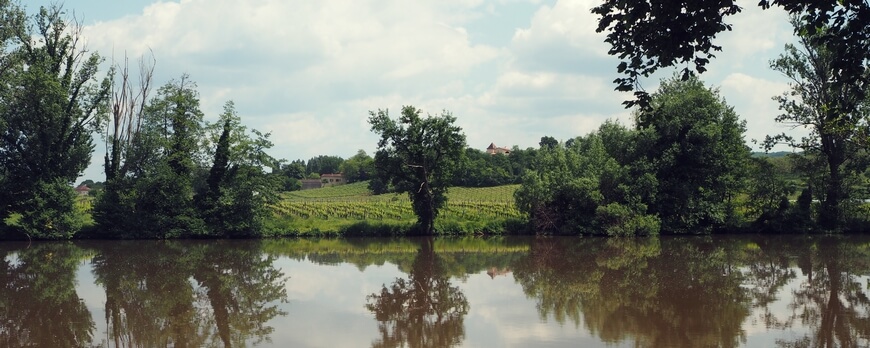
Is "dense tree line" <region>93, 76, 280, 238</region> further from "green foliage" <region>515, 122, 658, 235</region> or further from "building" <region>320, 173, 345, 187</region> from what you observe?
"building" <region>320, 173, 345, 187</region>

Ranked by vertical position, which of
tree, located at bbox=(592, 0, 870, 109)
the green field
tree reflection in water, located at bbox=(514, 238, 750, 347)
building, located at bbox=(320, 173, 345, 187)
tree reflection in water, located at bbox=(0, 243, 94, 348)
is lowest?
tree reflection in water, located at bbox=(0, 243, 94, 348)

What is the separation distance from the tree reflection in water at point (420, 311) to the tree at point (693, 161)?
1875 centimetres

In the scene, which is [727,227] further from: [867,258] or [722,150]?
[867,258]

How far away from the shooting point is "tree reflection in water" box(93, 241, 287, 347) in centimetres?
1255

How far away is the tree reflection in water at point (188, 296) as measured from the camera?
12.5 m

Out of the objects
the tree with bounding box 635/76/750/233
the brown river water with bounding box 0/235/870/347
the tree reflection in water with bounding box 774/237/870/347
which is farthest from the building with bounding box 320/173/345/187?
the tree reflection in water with bounding box 774/237/870/347

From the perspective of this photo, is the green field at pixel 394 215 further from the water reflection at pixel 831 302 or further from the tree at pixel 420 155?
the water reflection at pixel 831 302

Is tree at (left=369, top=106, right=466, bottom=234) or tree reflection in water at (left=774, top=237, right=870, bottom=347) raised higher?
tree at (left=369, top=106, right=466, bottom=234)

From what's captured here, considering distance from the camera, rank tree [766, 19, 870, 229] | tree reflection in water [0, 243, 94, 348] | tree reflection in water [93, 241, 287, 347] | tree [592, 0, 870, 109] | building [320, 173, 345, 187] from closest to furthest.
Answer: tree [592, 0, 870, 109], tree reflection in water [0, 243, 94, 348], tree reflection in water [93, 241, 287, 347], tree [766, 19, 870, 229], building [320, 173, 345, 187]

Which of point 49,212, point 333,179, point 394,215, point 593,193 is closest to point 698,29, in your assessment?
point 593,193

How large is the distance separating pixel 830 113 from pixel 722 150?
2986 cm

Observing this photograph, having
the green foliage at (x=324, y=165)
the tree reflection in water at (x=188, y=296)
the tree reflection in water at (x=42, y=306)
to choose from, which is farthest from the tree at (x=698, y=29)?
the green foliage at (x=324, y=165)

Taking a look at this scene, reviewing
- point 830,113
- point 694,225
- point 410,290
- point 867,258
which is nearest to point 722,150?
point 694,225

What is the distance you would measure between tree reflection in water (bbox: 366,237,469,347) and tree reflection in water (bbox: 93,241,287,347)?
2408mm
